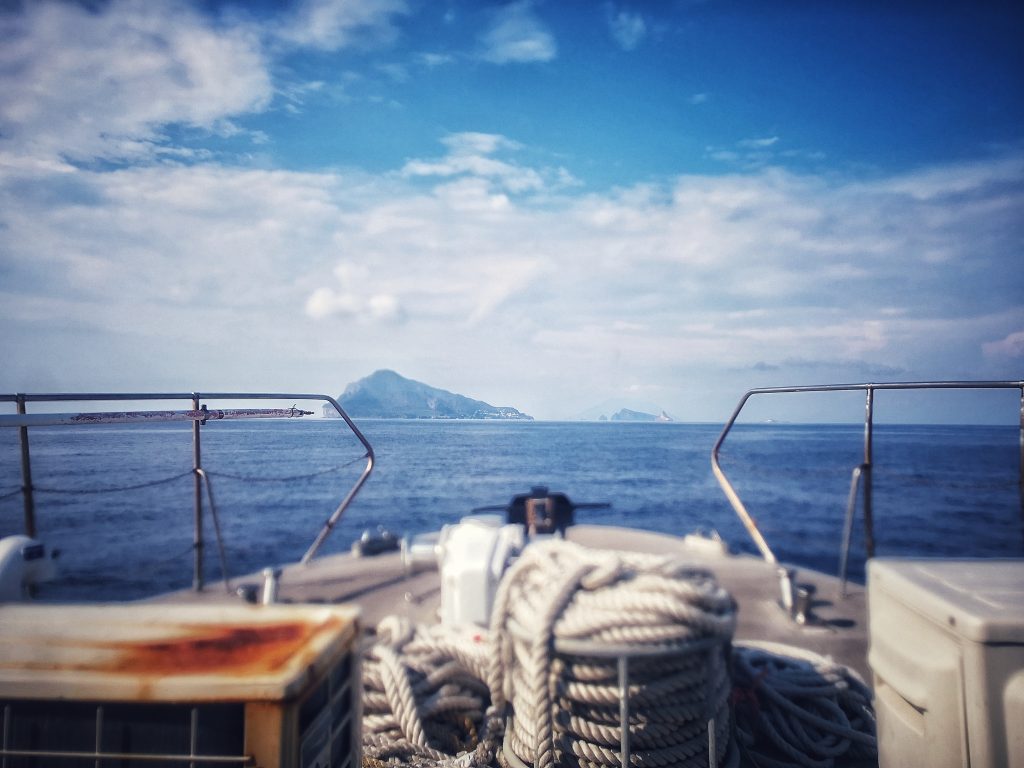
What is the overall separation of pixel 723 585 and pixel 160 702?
3.59 meters

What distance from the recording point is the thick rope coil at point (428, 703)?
1931 millimetres

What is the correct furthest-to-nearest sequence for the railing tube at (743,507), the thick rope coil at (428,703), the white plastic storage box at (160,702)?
the railing tube at (743,507)
the thick rope coil at (428,703)
the white plastic storage box at (160,702)

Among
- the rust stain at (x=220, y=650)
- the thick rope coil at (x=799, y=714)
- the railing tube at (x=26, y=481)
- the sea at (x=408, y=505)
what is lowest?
the sea at (x=408, y=505)

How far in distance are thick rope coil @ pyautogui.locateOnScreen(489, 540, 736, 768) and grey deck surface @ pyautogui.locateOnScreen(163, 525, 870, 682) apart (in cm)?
119

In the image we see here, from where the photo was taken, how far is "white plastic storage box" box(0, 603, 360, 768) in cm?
95

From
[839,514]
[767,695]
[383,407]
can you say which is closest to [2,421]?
[767,695]

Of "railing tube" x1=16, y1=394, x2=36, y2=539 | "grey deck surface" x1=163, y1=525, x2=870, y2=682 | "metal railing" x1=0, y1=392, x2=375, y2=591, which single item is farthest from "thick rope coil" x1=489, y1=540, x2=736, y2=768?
"railing tube" x1=16, y1=394, x2=36, y2=539

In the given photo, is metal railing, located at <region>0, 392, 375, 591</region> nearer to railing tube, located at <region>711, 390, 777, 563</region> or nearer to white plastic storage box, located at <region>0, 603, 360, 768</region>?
white plastic storage box, located at <region>0, 603, 360, 768</region>

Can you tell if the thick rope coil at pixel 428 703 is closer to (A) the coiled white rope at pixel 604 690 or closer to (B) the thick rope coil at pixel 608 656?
(A) the coiled white rope at pixel 604 690

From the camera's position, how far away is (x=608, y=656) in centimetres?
154

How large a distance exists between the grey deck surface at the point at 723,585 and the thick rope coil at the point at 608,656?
1.19 m

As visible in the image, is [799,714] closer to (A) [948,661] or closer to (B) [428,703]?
(A) [948,661]

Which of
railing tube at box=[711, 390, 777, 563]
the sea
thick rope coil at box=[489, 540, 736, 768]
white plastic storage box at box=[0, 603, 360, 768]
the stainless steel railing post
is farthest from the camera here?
the sea

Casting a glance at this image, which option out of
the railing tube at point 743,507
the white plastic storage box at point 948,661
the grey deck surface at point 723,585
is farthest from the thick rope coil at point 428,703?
the railing tube at point 743,507
